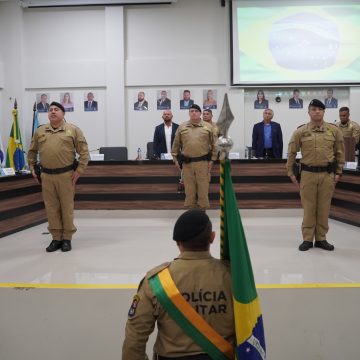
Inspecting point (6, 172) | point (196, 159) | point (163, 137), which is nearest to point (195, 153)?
point (196, 159)

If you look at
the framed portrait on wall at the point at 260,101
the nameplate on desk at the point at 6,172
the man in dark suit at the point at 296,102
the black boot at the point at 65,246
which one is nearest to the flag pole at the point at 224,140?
the black boot at the point at 65,246

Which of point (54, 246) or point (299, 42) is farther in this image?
point (299, 42)

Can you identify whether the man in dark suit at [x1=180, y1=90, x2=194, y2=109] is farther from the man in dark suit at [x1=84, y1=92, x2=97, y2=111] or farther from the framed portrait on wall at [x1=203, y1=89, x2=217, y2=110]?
the man in dark suit at [x1=84, y1=92, x2=97, y2=111]

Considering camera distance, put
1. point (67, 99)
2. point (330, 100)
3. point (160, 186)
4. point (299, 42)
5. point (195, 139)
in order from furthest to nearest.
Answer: point (67, 99) → point (330, 100) → point (299, 42) → point (160, 186) → point (195, 139)

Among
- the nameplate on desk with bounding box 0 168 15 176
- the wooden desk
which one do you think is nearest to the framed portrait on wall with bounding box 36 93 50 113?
the wooden desk

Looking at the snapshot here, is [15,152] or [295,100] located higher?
[295,100]

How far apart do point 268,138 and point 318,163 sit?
117 inches

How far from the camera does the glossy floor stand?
332 cm

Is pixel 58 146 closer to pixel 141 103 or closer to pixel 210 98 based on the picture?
pixel 141 103

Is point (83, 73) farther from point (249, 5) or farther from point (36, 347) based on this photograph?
point (36, 347)

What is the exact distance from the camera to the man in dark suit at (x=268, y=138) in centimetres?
686

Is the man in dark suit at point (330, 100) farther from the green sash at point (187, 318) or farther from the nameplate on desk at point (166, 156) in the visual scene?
the green sash at point (187, 318)

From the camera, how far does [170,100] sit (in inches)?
348

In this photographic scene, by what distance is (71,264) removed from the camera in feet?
12.3
